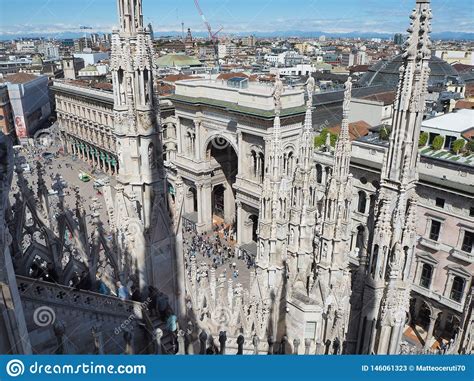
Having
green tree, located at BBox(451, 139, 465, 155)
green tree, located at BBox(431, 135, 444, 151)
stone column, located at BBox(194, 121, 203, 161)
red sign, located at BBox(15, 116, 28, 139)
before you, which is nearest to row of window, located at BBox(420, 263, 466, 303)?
green tree, located at BBox(451, 139, 465, 155)

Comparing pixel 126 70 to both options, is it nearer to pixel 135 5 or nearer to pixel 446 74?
pixel 135 5

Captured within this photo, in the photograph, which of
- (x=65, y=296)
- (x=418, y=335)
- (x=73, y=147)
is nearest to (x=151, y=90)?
(x=65, y=296)

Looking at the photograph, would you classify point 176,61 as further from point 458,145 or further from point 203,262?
point 203,262

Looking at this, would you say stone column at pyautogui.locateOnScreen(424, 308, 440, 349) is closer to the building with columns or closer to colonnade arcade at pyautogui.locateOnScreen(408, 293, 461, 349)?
colonnade arcade at pyautogui.locateOnScreen(408, 293, 461, 349)

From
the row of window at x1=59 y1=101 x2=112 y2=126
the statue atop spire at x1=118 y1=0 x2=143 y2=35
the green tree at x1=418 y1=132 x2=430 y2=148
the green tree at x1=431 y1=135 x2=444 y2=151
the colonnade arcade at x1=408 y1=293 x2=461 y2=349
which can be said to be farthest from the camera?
the row of window at x1=59 y1=101 x2=112 y2=126

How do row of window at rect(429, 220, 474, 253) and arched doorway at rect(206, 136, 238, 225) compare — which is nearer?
row of window at rect(429, 220, 474, 253)
